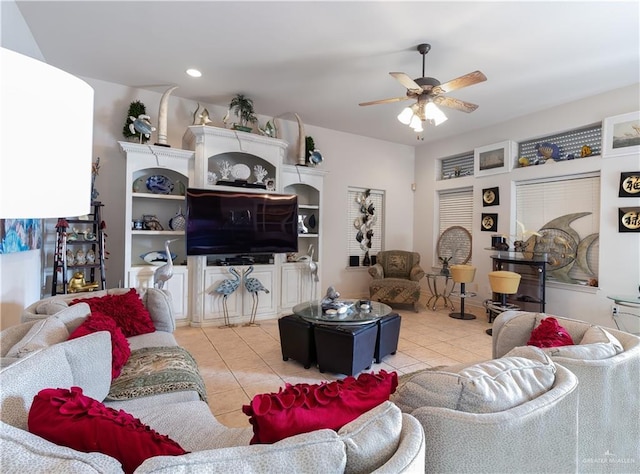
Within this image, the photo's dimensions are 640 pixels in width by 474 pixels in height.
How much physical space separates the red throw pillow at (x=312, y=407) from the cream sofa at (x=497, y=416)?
11cm

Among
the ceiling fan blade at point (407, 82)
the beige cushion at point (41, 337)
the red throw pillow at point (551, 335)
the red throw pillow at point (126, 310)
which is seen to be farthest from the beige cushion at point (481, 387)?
the ceiling fan blade at point (407, 82)

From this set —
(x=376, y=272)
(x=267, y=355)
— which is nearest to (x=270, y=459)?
(x=267, y=355)

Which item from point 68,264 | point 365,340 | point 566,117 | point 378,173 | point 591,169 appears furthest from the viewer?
point 378,173

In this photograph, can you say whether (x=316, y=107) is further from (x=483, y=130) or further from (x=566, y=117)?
(x=566, y=117)

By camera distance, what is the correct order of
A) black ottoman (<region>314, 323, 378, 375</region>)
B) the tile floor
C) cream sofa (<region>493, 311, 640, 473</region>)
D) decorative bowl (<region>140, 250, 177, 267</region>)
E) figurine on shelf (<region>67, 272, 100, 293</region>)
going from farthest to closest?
1. decorative bowl (<region>140, 250, 177, 267</region>)
2. figurine on shelf (<region>67, 272, 100, 293</region>)
3. black ottoman (<region>314, 323, 378, 375</region>)
4. the tile floor
5. cream sofa (<region>493, 311, 640, 473</region>)

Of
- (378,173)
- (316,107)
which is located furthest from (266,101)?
(378,173)

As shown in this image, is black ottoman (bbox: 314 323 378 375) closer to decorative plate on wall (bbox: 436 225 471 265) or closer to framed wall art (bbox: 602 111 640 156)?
decorative plate on wall (bbox: 436 225 471 265)

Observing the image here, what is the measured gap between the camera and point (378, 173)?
6055 millimetres

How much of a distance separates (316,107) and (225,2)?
217 cm

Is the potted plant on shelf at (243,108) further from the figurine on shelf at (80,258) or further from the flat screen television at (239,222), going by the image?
the figurine on shelf at (80,258)

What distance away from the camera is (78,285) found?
3.25 m

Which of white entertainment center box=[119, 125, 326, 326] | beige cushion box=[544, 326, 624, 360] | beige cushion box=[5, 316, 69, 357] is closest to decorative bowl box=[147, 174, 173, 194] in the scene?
white entertainment center box=[119, 125, 326, 326]

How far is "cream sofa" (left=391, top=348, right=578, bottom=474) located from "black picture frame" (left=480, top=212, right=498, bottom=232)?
4439 millimetres

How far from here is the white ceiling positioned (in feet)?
8.22
